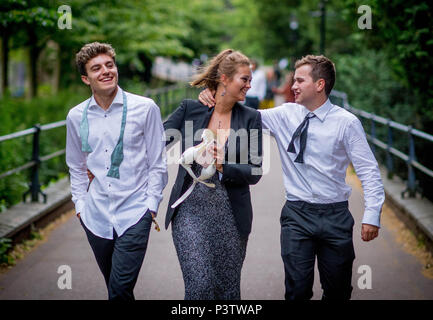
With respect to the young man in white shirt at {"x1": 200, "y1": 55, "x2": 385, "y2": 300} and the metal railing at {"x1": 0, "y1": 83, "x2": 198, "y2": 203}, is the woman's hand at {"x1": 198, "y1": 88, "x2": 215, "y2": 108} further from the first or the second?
the metal railing at {"x1": 0, "y1": 83, "x2": 198, "y2": 203}

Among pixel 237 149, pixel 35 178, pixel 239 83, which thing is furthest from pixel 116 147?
pixel 35 178

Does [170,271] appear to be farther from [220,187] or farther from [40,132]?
[40,132]

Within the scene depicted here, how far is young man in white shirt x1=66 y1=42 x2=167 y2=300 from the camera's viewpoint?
3.71 meters

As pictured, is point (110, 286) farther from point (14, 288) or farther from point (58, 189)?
point (58, 189)

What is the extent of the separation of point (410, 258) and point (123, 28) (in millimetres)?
12574

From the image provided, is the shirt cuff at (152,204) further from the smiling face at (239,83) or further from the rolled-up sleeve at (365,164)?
the rolled-up sleeve at (365,164)

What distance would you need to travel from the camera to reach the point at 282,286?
18.7ft

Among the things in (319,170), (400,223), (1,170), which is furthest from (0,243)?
(400,223)

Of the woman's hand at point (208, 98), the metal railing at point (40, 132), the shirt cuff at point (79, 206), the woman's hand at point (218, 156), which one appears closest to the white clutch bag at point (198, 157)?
the woman's hand at point (218, 156)

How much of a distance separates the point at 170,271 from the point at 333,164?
2.84 metres

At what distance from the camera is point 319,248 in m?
3.91

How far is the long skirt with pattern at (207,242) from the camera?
3684 mm

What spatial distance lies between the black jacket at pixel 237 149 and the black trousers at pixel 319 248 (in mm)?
326

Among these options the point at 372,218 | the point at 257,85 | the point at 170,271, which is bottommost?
the point at 170,271
